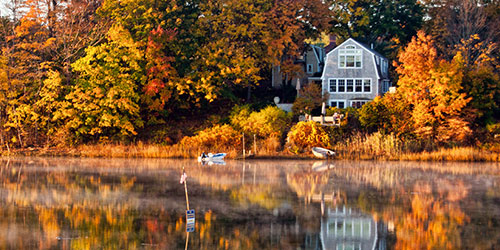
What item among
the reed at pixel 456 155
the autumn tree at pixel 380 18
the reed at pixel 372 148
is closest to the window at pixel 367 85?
the autumn tree at pixel 380 18

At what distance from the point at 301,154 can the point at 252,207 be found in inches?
923

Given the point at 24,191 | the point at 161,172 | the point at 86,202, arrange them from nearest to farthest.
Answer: the point at 86,202 < the point at 24,191 < the point at 161,172

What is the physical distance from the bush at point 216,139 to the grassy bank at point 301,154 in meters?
0.73

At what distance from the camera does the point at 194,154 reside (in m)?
50.5

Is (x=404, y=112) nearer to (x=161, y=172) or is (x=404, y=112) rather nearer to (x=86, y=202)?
(x=161, y=172)

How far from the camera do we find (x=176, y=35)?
59.9 meters

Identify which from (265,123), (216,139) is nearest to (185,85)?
(216,139)

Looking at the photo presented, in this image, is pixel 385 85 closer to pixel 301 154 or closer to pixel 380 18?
pixel 380 18

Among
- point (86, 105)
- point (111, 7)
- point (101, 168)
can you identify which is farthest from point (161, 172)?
point (111, 7)

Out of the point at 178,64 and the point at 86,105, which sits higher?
the point at 178,64

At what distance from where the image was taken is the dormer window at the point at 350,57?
224ft

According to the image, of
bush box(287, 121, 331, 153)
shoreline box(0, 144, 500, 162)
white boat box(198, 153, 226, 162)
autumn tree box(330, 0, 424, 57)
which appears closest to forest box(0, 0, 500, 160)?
bush box(287, 121, 331, 153)

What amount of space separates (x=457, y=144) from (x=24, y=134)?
3425 centimetres

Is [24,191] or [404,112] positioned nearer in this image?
[24,191]
